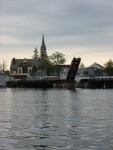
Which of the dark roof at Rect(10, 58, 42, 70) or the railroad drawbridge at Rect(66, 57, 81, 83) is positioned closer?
the railroad drawbridge at Rect(66, 57, 81, 83)

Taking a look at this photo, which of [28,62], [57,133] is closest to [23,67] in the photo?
[28,62]

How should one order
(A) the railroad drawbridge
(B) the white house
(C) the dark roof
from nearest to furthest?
(A) the railroad drawbridge < (B) the white house < (C) the dark roof

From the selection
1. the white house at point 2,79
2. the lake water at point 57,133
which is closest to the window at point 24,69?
the white house at point 2,79

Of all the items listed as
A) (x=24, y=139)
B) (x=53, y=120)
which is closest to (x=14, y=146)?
(x=24, y=139)

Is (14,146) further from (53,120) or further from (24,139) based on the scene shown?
(53,120)

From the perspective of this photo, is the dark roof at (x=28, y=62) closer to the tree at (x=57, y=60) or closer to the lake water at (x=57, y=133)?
the tree at (x=57, y=60)

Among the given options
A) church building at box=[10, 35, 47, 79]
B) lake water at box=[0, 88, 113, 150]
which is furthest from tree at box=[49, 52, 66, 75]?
lake water at box=[0, 88, 113, 150]

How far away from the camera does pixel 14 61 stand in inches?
7426

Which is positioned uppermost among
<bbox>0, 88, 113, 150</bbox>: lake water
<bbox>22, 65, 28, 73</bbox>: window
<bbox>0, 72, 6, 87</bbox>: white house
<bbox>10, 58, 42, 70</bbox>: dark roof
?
<bbox>10, 58, 42, 70</bbox>: dark roof

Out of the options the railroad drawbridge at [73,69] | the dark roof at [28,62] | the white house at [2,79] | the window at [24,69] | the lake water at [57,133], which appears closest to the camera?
the lake water at [57,133]

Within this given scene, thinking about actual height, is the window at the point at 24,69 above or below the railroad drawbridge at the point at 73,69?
above

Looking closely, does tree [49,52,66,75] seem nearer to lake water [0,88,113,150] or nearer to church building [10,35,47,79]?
church building [10,35,47,79]

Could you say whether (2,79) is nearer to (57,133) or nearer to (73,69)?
(73,69)

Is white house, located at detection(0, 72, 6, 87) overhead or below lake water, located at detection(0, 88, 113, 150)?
overhead
